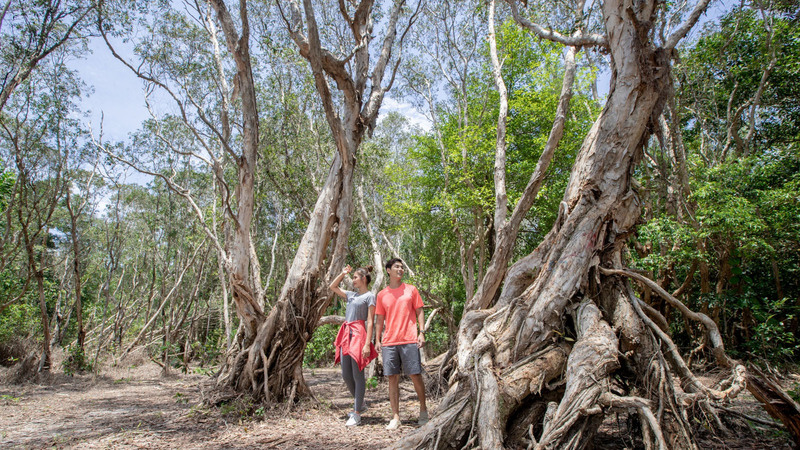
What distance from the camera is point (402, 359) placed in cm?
432

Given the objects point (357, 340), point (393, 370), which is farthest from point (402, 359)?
point (357, 340)

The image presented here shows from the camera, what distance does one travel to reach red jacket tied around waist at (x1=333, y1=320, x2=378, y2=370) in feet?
14.9

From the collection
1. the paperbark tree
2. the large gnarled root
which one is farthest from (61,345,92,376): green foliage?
the large gnarled root

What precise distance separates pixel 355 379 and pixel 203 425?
5.46ft

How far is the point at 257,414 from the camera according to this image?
186 inches

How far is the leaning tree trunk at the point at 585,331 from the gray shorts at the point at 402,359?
74 centimetres

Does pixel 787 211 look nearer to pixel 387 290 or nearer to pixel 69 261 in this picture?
pixel 387 290

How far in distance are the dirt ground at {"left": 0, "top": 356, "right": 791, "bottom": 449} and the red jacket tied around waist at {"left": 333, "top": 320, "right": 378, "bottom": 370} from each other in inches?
27.2

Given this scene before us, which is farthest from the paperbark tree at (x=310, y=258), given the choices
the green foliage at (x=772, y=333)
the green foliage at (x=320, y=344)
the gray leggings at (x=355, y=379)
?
the green foliage at (x=320, y=344)

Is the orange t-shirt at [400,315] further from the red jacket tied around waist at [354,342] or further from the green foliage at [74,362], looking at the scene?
the green foliage at [74,362]

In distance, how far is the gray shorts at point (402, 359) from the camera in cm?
425

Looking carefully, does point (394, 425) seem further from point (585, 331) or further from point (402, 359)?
point (585, 331)

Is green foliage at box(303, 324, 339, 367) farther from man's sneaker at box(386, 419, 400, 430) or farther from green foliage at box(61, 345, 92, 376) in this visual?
man's sneaker at box(386, 419, 400, 430)

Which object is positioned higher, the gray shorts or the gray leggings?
the gray shorts
